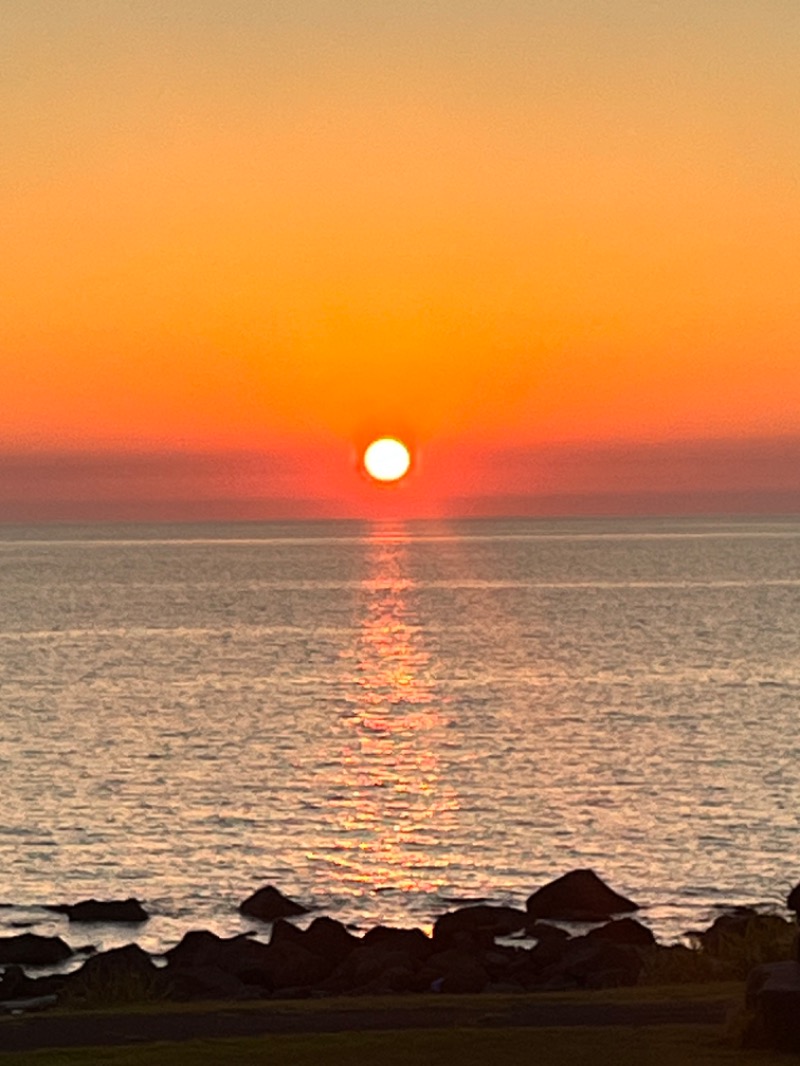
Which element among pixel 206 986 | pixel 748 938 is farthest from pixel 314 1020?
pixel 748 938

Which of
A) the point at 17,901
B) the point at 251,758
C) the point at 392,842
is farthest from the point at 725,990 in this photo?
the point at 251,758

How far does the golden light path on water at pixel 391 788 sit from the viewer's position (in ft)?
147

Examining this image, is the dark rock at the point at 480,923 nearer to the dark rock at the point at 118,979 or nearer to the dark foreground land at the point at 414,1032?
the dark rock at the point at 118,979

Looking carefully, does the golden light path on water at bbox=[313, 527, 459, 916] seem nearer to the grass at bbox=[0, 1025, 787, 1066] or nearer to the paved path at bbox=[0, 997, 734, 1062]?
the paved path at bbox=[0, 997, 734, 1062]

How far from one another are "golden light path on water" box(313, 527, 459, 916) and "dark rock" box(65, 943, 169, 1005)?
1158 cm

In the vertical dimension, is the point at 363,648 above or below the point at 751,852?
above

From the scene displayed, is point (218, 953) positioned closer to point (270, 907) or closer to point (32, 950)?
point (32, 950)

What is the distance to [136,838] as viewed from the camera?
160 ft

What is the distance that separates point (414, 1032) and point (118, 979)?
932 cm

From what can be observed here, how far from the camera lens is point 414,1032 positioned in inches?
735

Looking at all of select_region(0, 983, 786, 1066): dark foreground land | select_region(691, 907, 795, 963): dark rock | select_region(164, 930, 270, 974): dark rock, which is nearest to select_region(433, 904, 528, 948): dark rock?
select_region(164, 930, 270, 974): dark rock

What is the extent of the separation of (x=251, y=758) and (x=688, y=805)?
17980 mm

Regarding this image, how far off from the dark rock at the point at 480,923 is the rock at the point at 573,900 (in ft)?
1.86

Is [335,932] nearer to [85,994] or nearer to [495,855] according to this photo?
[85,994]
